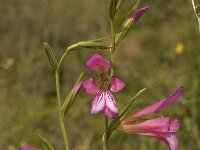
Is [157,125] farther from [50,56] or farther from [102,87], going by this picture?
[50,56]

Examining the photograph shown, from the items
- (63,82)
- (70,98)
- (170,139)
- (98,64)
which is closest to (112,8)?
(98,64)

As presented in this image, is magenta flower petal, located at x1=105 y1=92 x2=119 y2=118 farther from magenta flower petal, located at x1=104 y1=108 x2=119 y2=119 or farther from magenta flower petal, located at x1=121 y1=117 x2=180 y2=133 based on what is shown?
magenta flower petal, located at x1=121 y1=117 x2=180 y2=133

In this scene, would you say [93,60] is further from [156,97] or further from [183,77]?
[183,77]

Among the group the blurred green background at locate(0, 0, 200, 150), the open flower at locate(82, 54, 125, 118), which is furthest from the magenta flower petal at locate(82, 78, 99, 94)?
the blurred green background at locate(0, 0, 200, 150)

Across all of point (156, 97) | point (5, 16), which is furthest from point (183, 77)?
point (5, 16)

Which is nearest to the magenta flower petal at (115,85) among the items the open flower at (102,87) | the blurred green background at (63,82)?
the open flower at (102,87)

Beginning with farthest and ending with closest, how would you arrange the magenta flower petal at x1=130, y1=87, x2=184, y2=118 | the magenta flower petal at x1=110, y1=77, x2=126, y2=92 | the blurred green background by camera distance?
the blurred green background < the magenta flower petal at x1=110, y1=77, x2=126, y2=92 < the magenta flower petal at x1=130, y1=87, x2=184, y2=118
